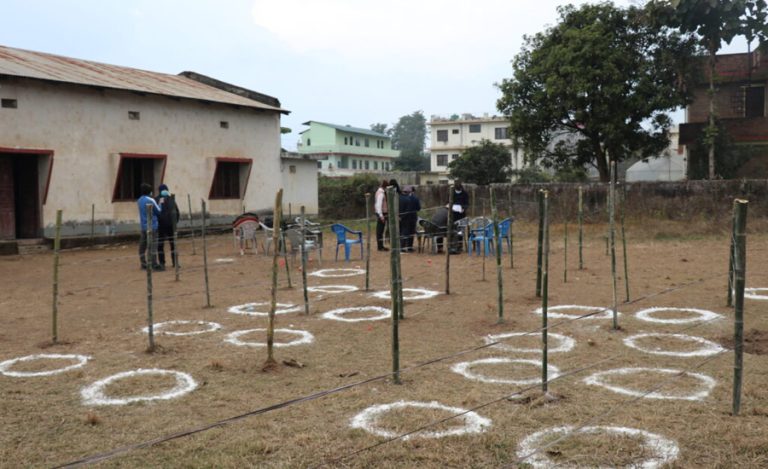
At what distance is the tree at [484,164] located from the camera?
1364 inches

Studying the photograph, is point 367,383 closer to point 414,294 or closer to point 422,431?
point 422,431

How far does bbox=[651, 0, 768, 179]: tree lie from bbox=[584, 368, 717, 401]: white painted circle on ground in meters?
17.9

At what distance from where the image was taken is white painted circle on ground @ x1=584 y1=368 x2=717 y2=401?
17.1 feet

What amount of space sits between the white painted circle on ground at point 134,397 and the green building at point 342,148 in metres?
50.8

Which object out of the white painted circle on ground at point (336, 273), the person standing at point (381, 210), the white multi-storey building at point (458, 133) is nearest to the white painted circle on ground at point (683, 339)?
the white painted circle on ground at point (336, 273)

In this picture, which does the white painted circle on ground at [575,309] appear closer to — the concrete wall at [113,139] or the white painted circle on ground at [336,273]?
the white painted circle on ground at [336,273]

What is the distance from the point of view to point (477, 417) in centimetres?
482

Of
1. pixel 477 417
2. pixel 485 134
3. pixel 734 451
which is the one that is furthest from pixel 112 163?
pixel 485 134

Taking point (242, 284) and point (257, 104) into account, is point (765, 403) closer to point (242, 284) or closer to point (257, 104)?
point (242, 284)

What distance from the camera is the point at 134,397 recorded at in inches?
213

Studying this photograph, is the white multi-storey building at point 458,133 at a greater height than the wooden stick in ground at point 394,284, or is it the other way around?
the white multi-storey building at point 458,133

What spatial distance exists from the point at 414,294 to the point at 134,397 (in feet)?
18.0

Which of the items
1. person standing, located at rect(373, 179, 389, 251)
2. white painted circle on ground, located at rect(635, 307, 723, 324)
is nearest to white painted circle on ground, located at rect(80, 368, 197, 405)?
white painted circle on ground, located at rect(635, 307, 723, 324)

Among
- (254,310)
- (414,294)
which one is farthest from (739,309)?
(254,310)
